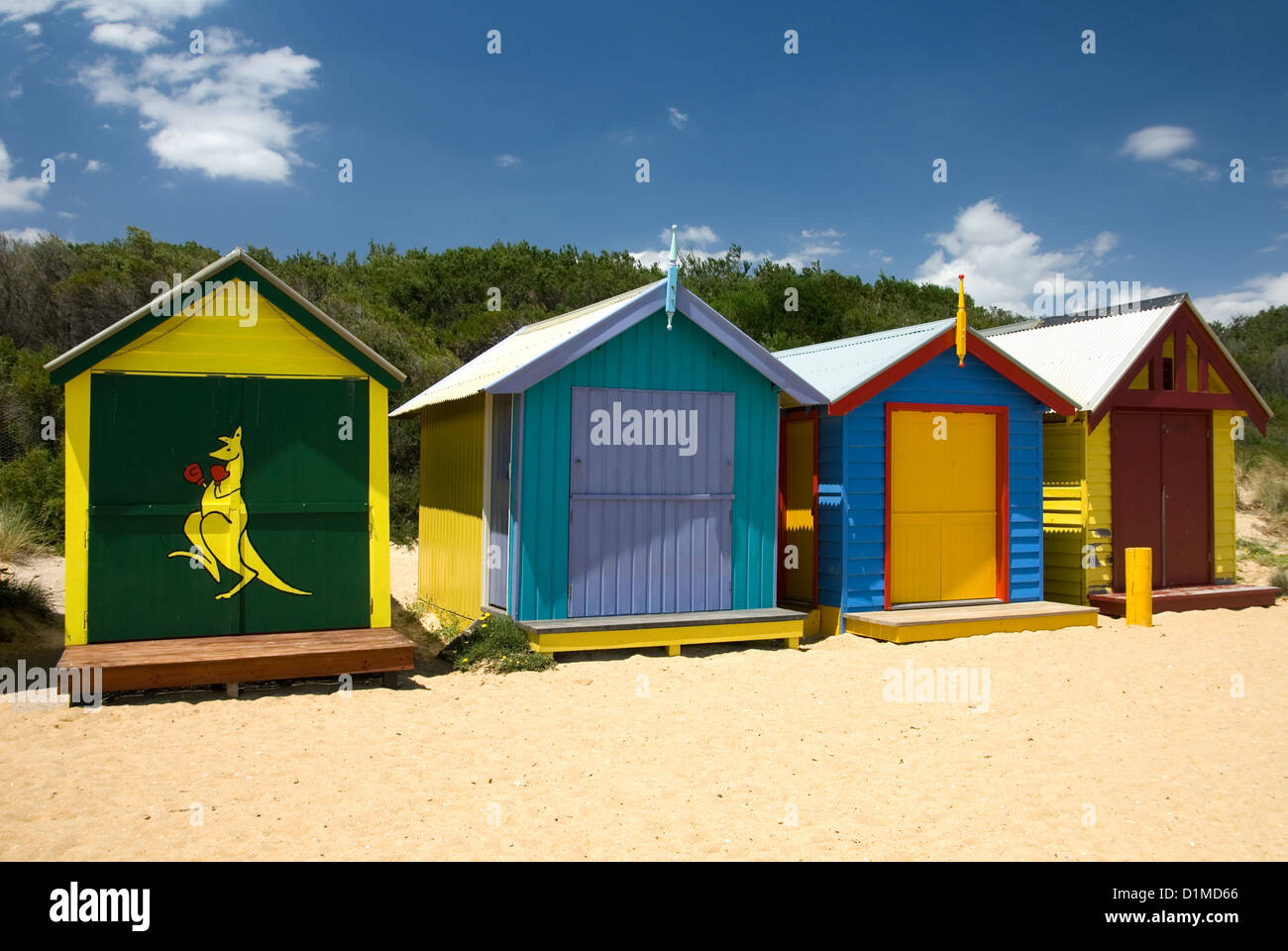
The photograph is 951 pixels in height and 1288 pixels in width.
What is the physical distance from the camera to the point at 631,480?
10109 millimetres

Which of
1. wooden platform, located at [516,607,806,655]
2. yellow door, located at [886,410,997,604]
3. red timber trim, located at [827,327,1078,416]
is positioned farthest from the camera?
yellow door, located at [886,410,997,604]

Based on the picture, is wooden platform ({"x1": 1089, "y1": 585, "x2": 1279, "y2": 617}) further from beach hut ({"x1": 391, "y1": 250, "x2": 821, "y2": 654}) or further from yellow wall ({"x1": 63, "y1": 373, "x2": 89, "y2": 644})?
yellow wall ({"x1": 63, "y1": 373, "x2": 89, "y2": 644})

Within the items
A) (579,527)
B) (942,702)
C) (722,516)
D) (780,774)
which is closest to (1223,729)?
(942,702)

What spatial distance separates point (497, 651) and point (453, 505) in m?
3.12

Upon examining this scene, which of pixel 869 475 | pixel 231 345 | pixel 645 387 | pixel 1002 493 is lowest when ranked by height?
pixel 1002 493

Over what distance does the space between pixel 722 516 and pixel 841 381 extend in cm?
224

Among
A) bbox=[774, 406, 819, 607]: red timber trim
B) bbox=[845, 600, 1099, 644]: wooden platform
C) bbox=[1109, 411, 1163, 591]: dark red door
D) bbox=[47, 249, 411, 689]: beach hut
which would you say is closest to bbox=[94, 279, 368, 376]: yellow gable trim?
bbox=[47, 249, 411, 689]: beach hut

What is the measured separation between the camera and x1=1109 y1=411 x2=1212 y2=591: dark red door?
1354 cm

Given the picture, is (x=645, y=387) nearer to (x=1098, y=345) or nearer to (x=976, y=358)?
(x=976, y=358)

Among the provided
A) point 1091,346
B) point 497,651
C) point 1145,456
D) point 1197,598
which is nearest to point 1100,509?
point 1145,456

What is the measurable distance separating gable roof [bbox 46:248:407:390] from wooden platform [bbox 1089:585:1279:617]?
9.23 m

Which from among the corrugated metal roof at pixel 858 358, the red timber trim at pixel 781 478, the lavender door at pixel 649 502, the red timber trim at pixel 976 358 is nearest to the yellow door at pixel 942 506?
the red timber trim at pixel 976 358

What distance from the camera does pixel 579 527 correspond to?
9859 mm

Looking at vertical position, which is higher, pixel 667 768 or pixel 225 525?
pixel 225 525
